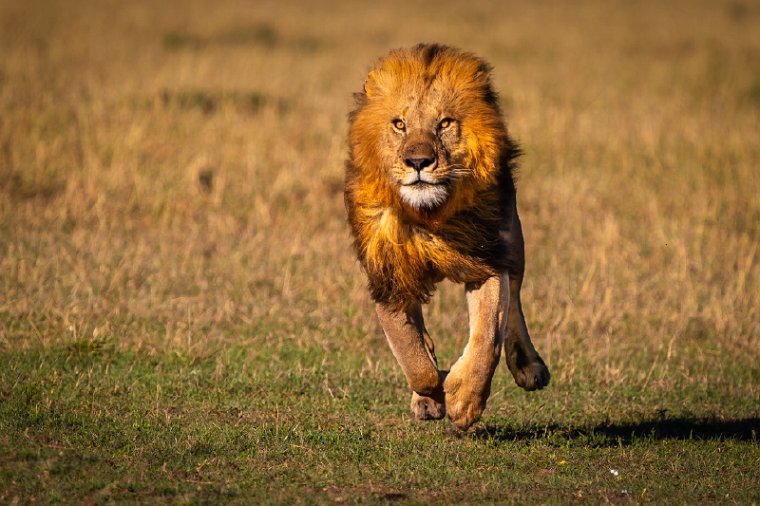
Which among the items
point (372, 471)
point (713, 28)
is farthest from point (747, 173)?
point (713, 28)

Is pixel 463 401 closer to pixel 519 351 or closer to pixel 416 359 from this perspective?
pixel 416 359

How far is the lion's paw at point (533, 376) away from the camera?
17.7 ft

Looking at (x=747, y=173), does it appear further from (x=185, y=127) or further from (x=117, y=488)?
(x=117, y=488)

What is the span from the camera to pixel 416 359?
4.88 metres

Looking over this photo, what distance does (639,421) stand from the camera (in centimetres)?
592

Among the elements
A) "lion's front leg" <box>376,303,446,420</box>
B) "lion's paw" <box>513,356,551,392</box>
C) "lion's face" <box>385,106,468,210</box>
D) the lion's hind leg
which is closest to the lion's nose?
"lion's face" <box>385,106,468,210</box>

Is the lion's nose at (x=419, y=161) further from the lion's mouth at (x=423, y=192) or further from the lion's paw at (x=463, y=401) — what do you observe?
the lion's paw at (x=463, y=401)

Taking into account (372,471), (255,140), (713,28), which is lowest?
(372,471)

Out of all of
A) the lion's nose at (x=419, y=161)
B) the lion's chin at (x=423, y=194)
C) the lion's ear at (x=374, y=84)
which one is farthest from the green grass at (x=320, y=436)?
the lion's ear at (x=374, y=84)

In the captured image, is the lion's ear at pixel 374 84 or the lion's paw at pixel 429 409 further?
the lion's paw at pixel 429 409

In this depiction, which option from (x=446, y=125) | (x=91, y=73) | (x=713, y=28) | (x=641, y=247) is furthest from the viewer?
(x=713, y=28)

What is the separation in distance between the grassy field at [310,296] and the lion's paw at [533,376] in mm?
228

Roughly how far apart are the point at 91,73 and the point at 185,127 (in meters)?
3.19

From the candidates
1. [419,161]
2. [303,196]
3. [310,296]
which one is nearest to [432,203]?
[419,161]
